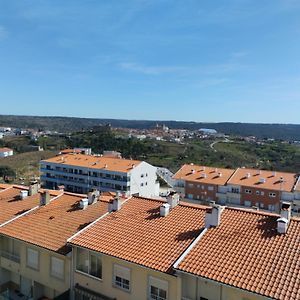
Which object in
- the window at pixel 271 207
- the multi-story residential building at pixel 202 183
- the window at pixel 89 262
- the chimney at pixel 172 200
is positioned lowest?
the window at pixel 271 207

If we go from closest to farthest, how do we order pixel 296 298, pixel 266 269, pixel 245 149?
pixel 296 298, pixel 266 269, pixel 245 149

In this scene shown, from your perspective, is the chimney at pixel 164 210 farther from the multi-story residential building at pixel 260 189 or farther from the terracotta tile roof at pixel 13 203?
the multi-story residential building at pixel 260 189

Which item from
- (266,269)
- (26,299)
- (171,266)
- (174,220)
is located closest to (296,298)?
(266,269)

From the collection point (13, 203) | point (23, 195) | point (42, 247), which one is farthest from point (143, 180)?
point (42, 247)

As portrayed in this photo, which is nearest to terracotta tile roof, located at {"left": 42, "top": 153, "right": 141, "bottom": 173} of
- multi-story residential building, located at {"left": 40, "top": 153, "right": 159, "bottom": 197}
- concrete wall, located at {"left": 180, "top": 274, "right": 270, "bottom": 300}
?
multi-story residential building, located at {"left": 40, "top": 153, "right": 159, "bottom": 197}

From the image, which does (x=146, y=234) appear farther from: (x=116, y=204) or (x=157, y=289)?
(x=116, y=204)

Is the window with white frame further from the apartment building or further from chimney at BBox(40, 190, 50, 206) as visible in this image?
chimney at BBox(40, 190, 50, 206)

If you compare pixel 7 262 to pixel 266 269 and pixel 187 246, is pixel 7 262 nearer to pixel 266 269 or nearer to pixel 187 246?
pixel 187 246

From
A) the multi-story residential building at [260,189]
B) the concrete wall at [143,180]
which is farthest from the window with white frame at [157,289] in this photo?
the concrete wall at [143,180]
